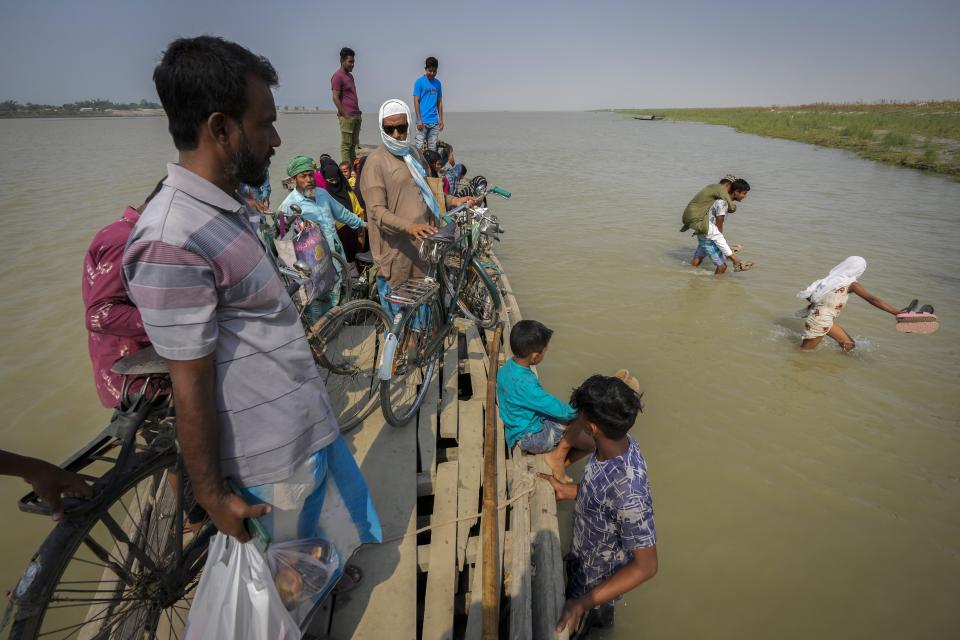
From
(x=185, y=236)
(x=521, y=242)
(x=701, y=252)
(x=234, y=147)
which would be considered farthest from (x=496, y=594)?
(x=521, y=242)

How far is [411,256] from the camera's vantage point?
10.7 feet

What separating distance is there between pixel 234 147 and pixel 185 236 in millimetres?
267

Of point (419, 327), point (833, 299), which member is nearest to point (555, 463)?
point (419, 327)

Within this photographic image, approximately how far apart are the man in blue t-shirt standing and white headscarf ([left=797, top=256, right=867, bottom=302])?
21.8 feet

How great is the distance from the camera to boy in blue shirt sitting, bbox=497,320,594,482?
2830 millimetres

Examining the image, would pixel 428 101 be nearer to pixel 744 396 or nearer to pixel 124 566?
pixel 744 396

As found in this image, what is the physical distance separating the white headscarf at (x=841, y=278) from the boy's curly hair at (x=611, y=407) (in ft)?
12.9

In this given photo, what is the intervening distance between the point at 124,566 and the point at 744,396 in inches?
186

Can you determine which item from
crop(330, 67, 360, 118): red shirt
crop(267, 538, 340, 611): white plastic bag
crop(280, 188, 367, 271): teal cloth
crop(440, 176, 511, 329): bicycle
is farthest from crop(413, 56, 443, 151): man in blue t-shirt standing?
crop(267, 538, 340, 611): white plastic bag

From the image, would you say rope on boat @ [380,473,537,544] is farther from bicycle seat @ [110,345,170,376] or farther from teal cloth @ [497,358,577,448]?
bicycle seat @ [110,345,170,376]

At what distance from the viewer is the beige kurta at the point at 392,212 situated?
293cm

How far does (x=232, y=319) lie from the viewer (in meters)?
1.15

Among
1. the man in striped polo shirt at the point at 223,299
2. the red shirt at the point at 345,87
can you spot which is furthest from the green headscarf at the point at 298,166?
the red shirt at the point at 345,87

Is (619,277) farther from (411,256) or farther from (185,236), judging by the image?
(185,236)
